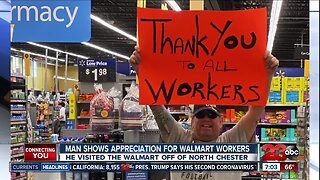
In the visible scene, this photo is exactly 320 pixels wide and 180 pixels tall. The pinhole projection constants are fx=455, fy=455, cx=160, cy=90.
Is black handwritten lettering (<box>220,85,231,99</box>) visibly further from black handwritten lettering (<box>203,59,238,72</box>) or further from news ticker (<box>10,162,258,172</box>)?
news ticker (<box>10,162,258,172</box>)

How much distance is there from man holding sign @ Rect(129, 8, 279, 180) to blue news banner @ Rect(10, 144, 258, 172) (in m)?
0.15

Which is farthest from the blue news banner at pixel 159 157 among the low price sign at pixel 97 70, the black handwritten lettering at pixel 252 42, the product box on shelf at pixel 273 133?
the product box on shelf at pixel 273 133

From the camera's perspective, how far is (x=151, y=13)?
4.79 feet

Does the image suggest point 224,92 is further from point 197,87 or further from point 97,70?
point 97,70

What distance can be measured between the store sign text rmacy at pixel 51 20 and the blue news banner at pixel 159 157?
0.42 m

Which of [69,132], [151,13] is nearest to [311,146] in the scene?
[151,13]

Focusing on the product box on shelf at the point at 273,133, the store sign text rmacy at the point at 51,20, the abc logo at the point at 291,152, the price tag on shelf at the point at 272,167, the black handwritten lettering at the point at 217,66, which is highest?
the store sign text rmacy at the point at 51,20

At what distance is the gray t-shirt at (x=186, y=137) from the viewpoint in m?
1.55

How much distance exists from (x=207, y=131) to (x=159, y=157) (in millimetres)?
251

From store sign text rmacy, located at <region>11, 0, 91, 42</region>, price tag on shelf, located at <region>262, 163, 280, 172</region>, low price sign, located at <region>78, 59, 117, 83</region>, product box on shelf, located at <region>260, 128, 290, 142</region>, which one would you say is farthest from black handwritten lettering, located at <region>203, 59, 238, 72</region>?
product box on shelf, located at <region>260, 128, 290, 142</region>

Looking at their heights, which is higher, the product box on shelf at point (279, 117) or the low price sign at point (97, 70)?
the low price sign at point (97, 70)

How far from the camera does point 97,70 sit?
201 inches

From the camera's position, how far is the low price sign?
4598 mm

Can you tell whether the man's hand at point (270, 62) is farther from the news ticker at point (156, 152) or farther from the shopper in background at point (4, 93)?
the shopper in background at point (4, 93)
